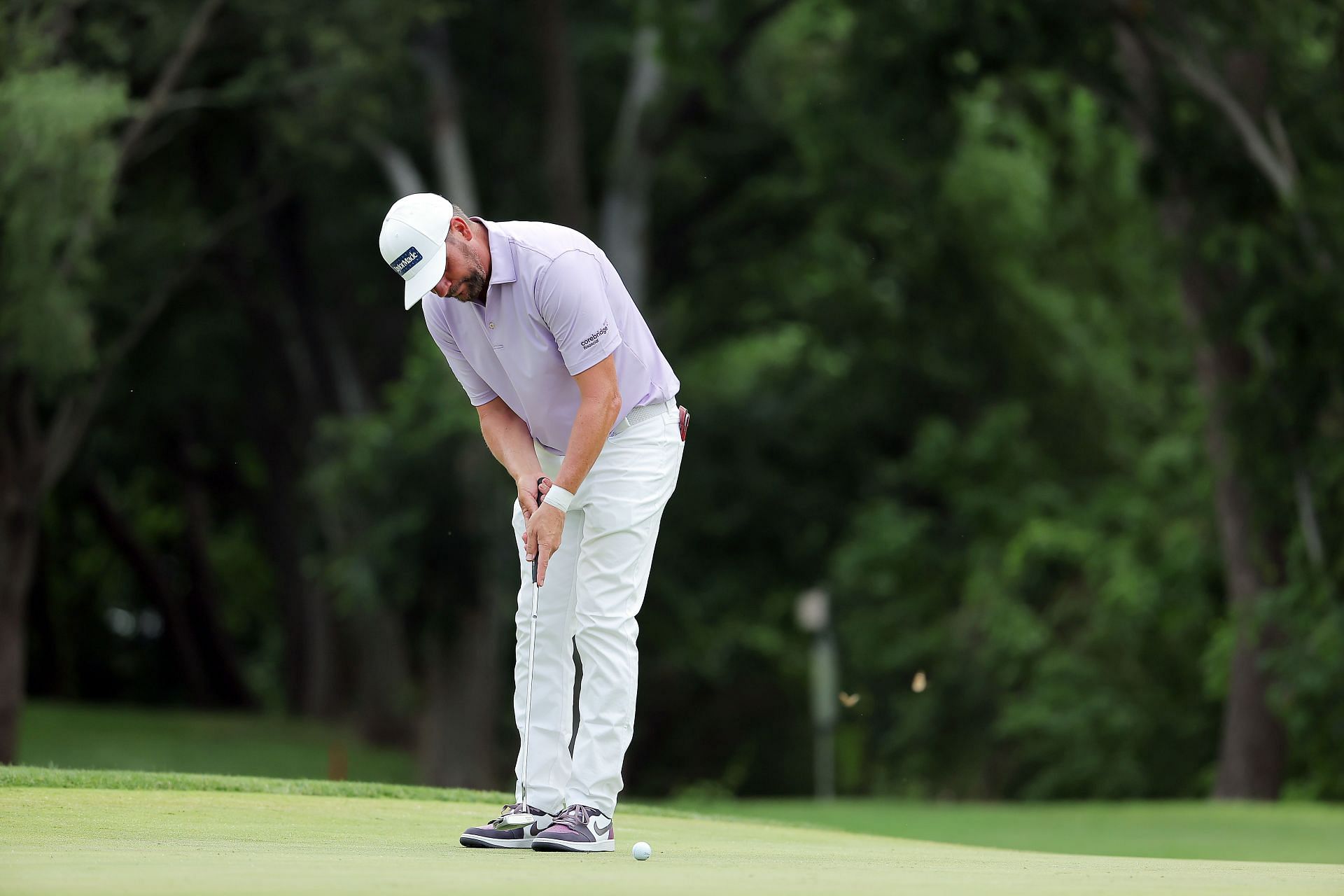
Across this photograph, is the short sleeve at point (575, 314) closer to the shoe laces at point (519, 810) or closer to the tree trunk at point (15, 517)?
the shoe laces at point (519, 810)

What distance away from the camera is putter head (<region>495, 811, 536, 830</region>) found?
5.67 m

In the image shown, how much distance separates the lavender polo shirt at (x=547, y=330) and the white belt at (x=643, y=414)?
0.02 m

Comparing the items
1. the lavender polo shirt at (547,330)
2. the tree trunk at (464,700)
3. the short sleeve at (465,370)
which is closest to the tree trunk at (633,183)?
the tree trunk at (464,700)

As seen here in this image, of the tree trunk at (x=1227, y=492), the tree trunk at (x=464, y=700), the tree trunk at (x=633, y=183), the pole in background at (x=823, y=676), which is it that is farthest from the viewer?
the pole in background at (x=823, y=676)

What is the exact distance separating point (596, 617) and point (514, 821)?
2.25ft

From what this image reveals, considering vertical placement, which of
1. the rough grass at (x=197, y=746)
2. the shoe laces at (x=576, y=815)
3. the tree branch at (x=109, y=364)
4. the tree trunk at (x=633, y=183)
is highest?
the tree trunk at (x=633, y=183)

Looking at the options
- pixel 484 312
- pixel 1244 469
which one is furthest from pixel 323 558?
pixel 484 312

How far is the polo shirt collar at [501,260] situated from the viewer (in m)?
5.52

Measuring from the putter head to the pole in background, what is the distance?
19.2m

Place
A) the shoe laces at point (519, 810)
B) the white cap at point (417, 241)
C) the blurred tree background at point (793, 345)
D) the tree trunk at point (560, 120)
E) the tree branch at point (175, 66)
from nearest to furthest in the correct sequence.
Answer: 1. the white cap at point (417, 241)
2. the shoe laces at point (519, 810)
3. the blurred tree background at point (793, 345)
4. the tree branch at point (175, 66)
5. the tree trunk at point (560, 120)

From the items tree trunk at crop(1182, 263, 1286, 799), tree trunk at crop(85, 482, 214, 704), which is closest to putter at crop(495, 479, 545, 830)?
tree trunk at crop(1182, 263, 1286, 799)

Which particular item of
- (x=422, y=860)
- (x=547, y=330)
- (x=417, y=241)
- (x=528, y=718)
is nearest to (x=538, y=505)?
(x=547, y=330)

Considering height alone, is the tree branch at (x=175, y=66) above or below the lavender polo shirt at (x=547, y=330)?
above

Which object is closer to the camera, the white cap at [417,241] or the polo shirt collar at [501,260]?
the white cap at [417,241]
